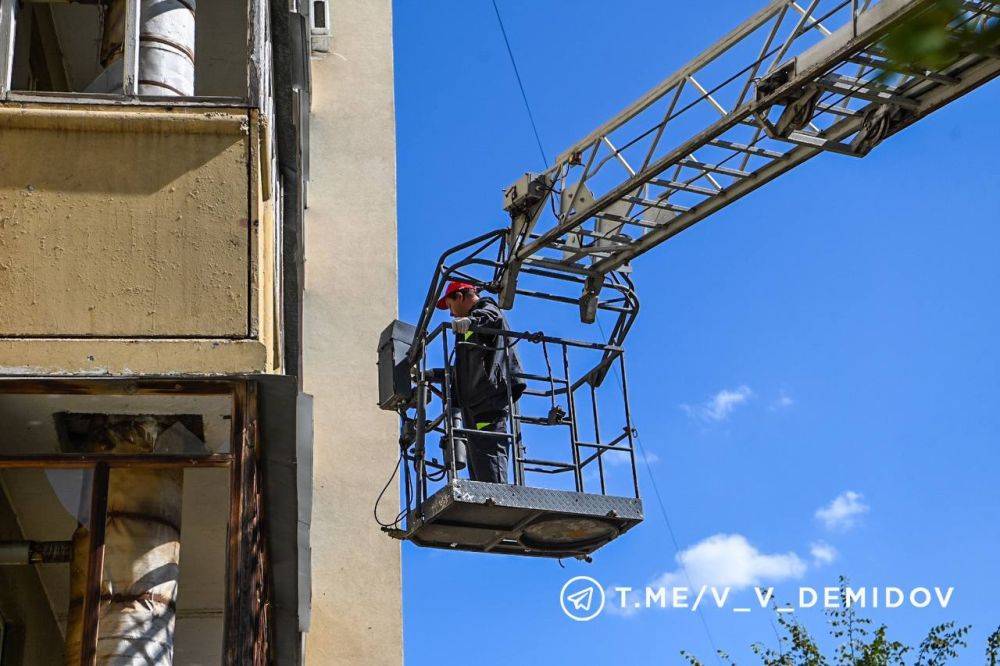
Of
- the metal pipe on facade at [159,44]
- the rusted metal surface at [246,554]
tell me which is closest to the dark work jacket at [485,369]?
the rusted metal surface at [246,554]

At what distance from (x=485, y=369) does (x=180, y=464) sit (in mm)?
3478

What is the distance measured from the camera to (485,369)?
33.2 ft

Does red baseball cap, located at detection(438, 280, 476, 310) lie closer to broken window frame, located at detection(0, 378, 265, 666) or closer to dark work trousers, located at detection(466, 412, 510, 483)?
dark work trousers, located at detection(466, 412, 510, 483)

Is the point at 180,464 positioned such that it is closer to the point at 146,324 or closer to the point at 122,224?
the point at 146,324

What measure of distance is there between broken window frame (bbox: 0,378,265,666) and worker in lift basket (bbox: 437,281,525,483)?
291cm

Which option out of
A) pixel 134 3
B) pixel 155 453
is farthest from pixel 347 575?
pixel 134 3

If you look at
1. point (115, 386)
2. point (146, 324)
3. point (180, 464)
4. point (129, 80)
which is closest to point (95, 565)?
point (180, 464)

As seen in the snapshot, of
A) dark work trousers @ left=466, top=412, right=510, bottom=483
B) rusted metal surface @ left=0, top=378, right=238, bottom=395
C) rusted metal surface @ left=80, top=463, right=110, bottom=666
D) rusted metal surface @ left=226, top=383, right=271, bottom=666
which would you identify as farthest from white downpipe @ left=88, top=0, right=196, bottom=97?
dark work trousers @ left=466, top=412, right=510, bottom=483

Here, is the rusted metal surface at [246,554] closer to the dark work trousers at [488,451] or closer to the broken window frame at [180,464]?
the broken window frame at [180,464]

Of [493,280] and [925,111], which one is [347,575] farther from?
[925,111]

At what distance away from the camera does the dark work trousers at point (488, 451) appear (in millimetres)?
9812

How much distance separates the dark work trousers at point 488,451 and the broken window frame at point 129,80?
3.41 meters

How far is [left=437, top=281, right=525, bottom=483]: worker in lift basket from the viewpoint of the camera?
9922 millimetres

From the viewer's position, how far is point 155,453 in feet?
24.3
